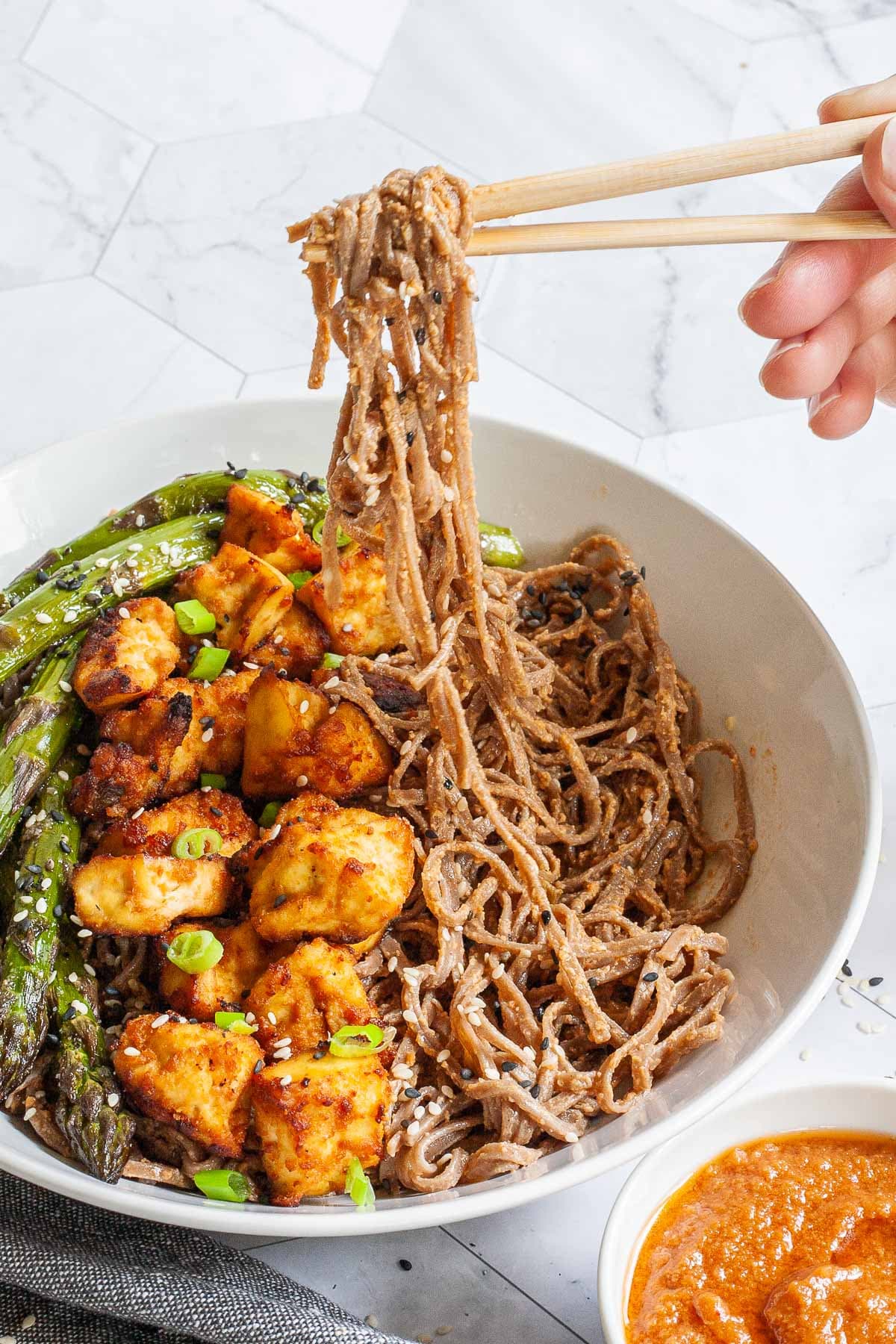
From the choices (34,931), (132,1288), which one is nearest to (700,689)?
(34,931)

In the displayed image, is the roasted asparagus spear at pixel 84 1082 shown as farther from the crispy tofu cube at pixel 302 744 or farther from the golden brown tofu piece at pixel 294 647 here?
the golden brown tofu piece at pixel 294 647

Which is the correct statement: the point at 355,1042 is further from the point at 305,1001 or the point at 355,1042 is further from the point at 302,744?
the point at 302,744

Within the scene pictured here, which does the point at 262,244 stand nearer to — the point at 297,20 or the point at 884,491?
the point at 297,20

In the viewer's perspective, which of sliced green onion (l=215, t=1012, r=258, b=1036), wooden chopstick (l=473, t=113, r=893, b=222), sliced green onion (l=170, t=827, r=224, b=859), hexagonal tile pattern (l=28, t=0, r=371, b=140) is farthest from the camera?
Answer: hexagonal tile pattern (l=28, t=0, r=371, b=140)

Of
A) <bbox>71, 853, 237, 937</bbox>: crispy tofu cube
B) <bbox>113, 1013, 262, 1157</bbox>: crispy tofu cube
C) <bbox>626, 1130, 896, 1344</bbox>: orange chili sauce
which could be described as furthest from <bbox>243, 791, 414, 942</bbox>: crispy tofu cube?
<bbox>626, 1130, 896, 1344</bbox>: orange chili sauce

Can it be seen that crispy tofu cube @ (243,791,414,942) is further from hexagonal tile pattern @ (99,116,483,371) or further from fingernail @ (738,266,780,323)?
hexagonal tile pattern @ (99,116,483,371)

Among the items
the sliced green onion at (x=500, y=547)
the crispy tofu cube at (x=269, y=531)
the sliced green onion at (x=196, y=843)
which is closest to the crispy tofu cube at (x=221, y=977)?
the sliced green onion at (x=196, y=843)
